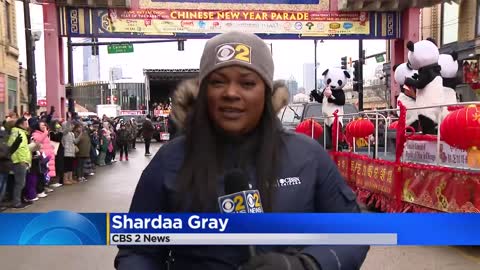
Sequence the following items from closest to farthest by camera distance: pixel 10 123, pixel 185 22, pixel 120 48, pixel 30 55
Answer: pixel 10 123, pixel 30 55, pixel 185 22, pixel 120 48

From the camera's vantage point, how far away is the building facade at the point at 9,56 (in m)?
22.6

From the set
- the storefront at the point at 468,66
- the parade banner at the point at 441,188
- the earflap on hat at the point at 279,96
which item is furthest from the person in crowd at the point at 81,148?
the storefront at the point at 468,66

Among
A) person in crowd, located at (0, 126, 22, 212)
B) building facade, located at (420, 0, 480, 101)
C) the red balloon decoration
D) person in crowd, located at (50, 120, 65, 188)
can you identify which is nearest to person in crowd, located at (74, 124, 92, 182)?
person in crowd, located at (50, 120, 65, 188)

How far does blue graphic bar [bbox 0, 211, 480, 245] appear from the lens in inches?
65.4

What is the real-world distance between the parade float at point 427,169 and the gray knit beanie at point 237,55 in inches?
169

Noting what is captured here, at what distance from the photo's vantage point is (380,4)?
63.2 ft

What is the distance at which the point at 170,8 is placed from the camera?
→ 60.5 ft

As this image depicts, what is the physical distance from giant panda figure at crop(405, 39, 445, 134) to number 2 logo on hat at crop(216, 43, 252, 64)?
725 centimetres

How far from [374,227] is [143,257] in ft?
2.73

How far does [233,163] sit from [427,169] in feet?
17.1

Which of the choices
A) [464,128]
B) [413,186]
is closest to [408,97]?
[413,186]

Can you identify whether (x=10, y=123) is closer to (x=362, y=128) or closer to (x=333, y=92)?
(x=362, y=128)

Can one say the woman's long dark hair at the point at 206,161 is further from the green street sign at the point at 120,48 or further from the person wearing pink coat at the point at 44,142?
the green street sign at the point at 120,48

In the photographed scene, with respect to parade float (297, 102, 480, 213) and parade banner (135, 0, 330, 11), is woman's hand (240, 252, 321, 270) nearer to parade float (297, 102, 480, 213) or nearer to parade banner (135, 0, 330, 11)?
parade float (297, 102, 480, 213)
